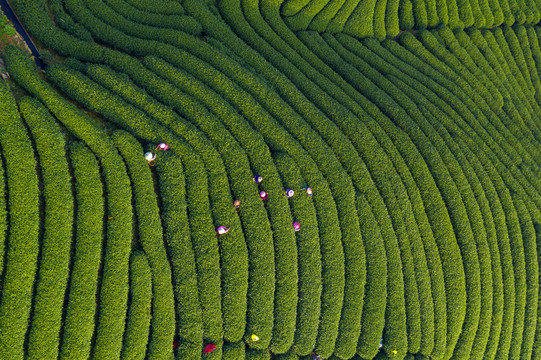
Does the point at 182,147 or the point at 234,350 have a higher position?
the point at 182,147

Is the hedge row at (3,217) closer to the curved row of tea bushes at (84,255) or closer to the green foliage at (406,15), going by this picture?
the curved row of tea bushes at (84,255)

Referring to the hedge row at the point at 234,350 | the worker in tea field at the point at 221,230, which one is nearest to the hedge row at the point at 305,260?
the hedge row at the point at 234,350

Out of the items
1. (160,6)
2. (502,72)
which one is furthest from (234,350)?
(502,72)

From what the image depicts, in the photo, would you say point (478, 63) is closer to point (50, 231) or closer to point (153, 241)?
point (153, 241)

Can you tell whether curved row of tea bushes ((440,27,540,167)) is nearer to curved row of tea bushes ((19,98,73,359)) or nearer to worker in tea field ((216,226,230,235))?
worker in tea field ((216,226,230,235))

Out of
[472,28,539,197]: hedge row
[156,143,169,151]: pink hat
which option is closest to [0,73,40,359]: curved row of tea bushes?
[156,143,169,151]: pink hat

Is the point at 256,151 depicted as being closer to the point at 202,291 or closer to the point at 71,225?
the point at 202,291

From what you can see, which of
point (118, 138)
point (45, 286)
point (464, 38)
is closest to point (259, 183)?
point (118, 138)
